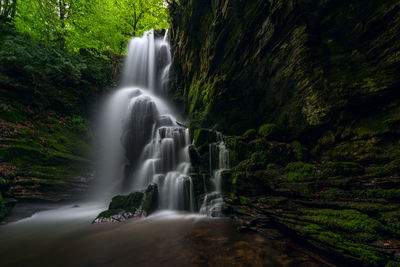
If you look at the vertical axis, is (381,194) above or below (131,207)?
above

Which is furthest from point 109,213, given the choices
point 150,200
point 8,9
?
point 8,9

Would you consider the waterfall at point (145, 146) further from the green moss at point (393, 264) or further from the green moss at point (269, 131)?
the green moss at point (393, 264)

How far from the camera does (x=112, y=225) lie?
5.59 meters

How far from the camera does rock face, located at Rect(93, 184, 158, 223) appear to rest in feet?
20.2

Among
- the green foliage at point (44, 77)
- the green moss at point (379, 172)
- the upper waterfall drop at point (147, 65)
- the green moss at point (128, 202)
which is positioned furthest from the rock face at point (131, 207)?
the upper waterfall drop at point (147, 65)

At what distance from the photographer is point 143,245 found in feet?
13.0

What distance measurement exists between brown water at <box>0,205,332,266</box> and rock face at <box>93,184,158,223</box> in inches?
18.8

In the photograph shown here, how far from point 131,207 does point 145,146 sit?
5.62 metres

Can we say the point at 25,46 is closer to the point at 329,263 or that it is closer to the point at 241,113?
the point at 241,113

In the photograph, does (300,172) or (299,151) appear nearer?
(300,172)

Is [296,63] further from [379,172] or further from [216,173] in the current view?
[216,173]

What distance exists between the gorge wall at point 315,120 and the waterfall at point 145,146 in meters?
1.76

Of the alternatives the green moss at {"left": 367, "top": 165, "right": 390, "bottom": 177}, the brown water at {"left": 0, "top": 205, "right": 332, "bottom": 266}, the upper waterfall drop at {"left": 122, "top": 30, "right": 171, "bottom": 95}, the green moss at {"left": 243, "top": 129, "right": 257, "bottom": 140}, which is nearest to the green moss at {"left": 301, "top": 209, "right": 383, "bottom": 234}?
the brown water at {"left": 0, "top": 205, "right": 332, "bottom": 266}

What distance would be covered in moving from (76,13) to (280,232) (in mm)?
18357
